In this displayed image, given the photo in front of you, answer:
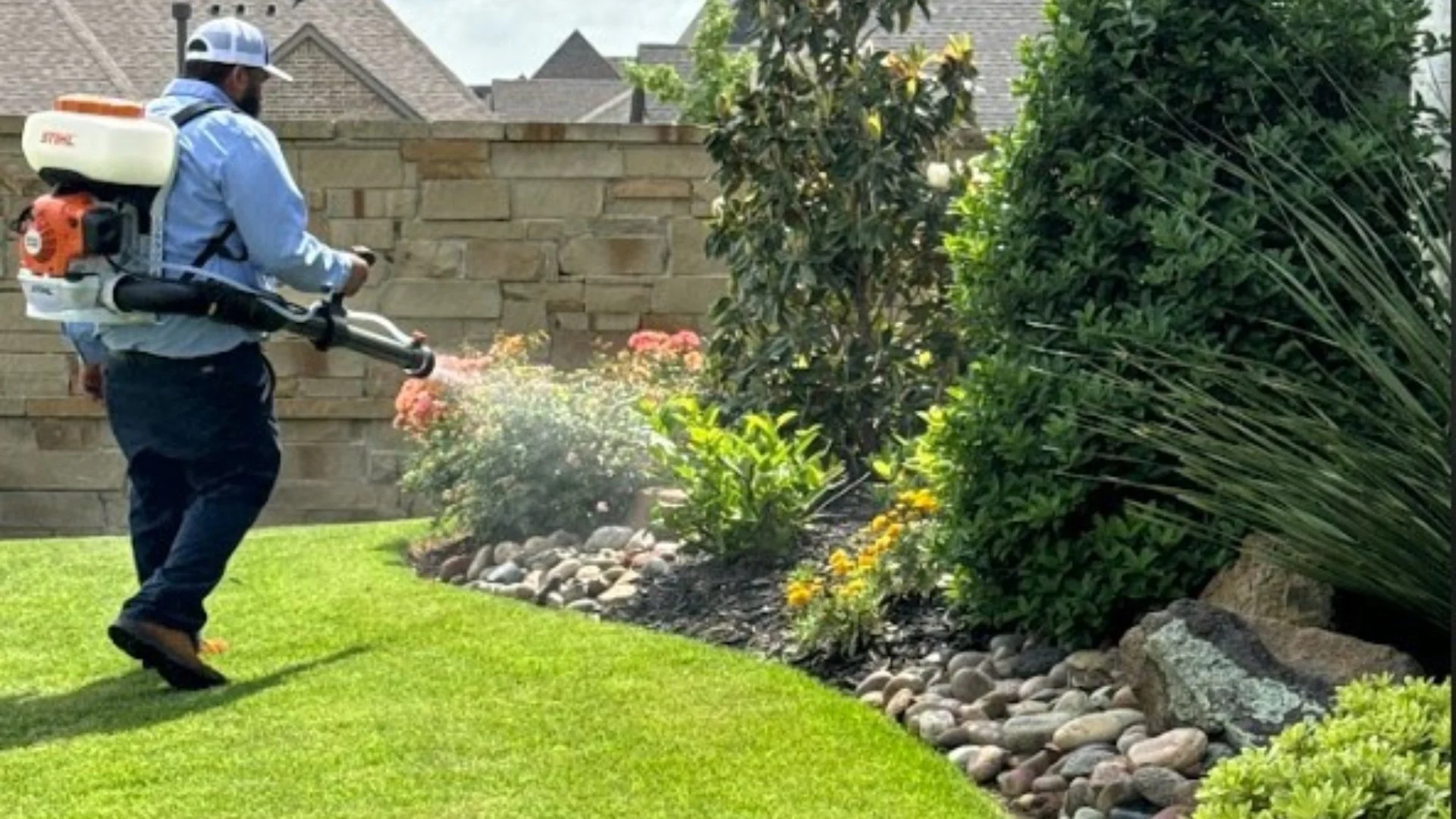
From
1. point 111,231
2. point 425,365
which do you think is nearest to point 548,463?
point 425,365

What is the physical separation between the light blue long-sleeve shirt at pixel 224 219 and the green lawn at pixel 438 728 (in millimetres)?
1002

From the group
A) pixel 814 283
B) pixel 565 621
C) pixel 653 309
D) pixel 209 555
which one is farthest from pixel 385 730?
pixel 653 309

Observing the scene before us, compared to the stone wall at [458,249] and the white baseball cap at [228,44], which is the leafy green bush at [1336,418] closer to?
the white baseball cap at [228,44]

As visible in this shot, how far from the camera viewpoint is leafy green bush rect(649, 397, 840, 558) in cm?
825

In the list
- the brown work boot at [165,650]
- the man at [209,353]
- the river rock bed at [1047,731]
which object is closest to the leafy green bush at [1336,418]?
the river rock bed at [1047,731]

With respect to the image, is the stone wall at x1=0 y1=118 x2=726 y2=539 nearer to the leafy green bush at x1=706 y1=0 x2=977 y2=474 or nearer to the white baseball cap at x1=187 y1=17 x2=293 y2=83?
the leafy green bush at x1=706 y1=0 x2=977 y2=474

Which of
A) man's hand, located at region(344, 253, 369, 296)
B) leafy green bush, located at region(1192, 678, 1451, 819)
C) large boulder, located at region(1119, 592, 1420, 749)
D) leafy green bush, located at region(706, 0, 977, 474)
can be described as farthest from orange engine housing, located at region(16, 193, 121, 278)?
leafy green bush, located at region(1192, 678, 1451, 819)

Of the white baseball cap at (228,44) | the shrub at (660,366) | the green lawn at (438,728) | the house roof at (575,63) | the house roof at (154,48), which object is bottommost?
the green lawn at (438,728)

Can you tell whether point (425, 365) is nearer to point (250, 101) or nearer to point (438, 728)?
point (250, 101)

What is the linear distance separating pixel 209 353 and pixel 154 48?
24.1 m

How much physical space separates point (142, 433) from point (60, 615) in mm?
1511

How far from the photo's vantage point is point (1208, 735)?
5.45m

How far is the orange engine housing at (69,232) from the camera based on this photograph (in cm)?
678

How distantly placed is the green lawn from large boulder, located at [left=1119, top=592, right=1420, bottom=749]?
0.51 meters
